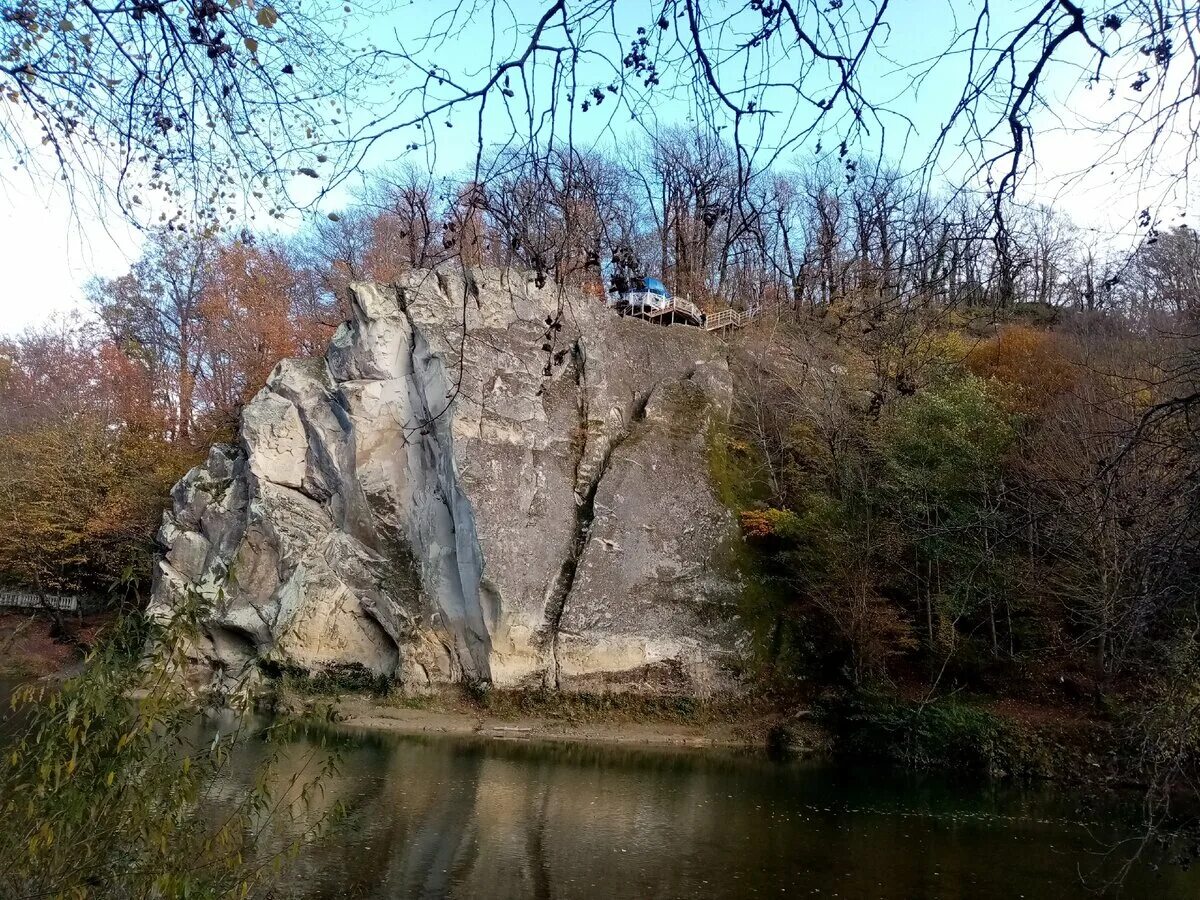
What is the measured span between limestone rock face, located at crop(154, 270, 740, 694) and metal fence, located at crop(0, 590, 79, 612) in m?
4.58

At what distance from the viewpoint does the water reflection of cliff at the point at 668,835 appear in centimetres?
833

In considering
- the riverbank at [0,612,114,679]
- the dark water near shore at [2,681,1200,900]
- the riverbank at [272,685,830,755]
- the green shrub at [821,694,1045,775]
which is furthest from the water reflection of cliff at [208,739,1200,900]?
the riverbank at [0,612,114,679]

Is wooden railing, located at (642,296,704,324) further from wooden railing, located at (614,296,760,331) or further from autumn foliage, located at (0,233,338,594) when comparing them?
autumn foliage, located at (0,233,338,594)

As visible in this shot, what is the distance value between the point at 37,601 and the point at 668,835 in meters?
21.3

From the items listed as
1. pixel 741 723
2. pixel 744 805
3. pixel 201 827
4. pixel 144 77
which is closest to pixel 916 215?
pixel 144 77

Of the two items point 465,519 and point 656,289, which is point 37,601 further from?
point 656,289

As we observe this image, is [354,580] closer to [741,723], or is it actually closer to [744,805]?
[741,723]

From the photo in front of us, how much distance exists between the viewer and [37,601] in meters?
23.4

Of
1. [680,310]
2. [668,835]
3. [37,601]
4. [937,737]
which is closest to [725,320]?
[680,310]

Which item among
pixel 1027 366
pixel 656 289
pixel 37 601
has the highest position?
pixel 1027 366

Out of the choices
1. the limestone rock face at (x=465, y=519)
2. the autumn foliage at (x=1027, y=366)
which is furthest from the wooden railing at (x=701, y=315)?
the autumn foliage at (x=1027, y=366)

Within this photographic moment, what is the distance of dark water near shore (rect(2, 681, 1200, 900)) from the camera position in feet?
27.3

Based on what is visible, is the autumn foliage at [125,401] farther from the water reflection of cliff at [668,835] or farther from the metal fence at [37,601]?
the water reflection of cliff at [668,835]

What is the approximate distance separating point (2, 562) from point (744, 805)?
71.7 ft
